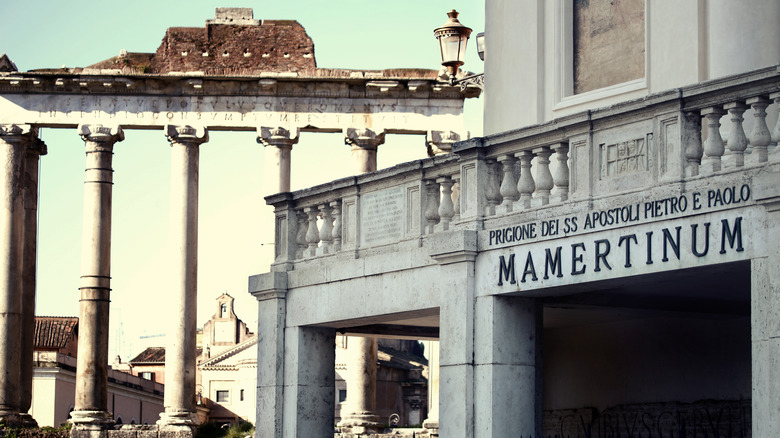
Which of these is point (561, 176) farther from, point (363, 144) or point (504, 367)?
point (363, 144)

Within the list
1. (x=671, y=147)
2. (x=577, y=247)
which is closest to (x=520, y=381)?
(x=577, y=247)

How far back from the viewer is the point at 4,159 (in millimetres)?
49750

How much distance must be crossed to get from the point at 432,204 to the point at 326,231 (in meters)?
2.61

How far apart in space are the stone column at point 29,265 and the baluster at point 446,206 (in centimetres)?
3377

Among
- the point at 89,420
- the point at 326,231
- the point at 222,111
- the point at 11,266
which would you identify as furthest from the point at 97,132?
the point at 326,231

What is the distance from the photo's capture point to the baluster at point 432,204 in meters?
19.8

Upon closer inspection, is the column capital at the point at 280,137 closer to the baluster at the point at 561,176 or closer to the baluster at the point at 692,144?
the baluster at the point at 561,176

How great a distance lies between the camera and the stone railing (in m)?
15.5

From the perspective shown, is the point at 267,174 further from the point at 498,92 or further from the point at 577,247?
the point at 577,247

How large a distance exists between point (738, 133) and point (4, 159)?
38.3 metres

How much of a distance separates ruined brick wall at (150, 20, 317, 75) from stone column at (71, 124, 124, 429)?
11.5 feet

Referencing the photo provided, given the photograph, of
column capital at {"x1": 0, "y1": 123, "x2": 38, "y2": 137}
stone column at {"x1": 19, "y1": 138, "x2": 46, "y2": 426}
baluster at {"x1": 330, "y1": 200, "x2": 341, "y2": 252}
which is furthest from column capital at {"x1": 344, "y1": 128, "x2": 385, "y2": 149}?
baluster at {"x1": 330, "y1": 200, "x2": 341, "y2": 252}

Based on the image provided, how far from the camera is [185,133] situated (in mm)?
49531

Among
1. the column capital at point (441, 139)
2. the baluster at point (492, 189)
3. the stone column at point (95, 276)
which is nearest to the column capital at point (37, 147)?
the stone column at point (95, 276)
